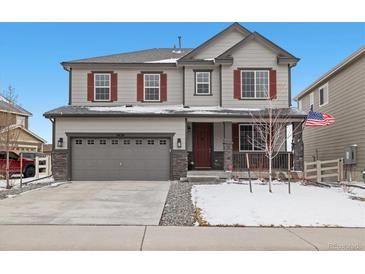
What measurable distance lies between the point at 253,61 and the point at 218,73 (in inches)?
74.3

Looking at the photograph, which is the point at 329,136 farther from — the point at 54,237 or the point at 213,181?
the point at 54,237

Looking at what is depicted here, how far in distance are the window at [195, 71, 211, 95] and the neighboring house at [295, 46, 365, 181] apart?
262 inches

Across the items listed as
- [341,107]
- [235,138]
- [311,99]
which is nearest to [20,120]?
[235,138]

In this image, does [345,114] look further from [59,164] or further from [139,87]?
[59,164]

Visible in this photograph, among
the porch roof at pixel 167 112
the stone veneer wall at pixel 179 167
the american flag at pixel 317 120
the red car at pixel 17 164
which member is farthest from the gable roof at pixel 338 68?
the red car at pixel 17 164

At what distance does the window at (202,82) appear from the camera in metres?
20.3

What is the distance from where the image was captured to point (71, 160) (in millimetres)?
18734

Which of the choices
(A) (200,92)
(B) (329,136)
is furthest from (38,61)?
(B) (329,136)

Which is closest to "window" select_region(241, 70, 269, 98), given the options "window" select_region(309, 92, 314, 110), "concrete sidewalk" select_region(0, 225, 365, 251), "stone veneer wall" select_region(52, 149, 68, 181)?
"window" select_region(309, 92, 314, 110)

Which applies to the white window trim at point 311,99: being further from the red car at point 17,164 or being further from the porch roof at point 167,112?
the red car at point 17,164

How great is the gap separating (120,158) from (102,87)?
4503mm

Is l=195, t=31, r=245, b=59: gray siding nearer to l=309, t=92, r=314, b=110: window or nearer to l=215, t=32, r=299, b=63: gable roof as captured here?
l=215, t=32, r=299, b=63: gable roof

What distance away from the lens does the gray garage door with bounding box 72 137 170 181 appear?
18562 millimetres

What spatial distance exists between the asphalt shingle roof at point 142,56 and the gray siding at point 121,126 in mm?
3980
